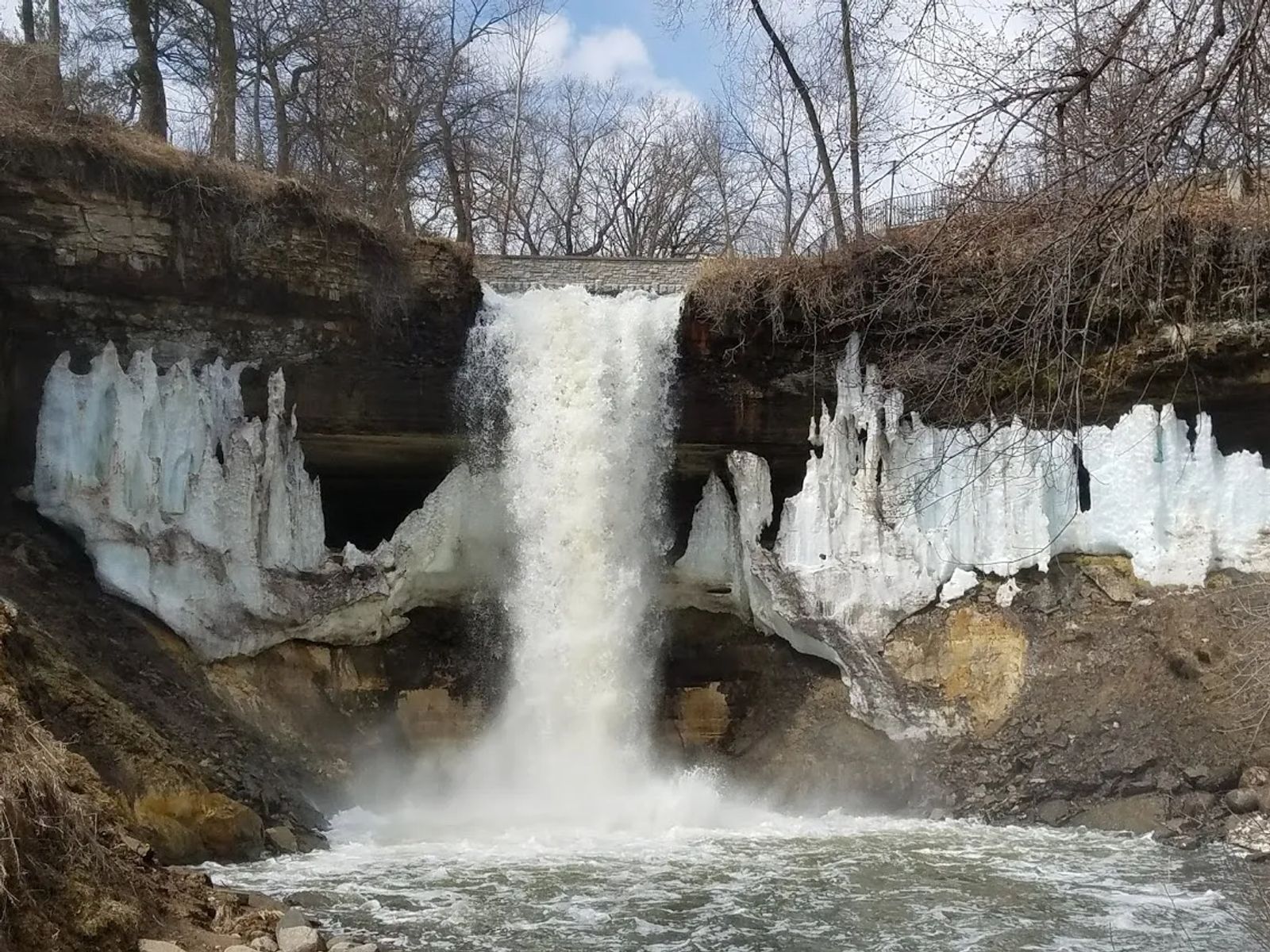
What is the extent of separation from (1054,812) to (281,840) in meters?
6.66

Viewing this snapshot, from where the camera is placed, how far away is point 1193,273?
1128cm

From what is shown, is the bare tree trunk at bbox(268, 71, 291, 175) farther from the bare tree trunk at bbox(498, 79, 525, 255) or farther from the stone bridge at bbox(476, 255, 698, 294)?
the bare tree trunk at bbox(498, 79, 525, 255)

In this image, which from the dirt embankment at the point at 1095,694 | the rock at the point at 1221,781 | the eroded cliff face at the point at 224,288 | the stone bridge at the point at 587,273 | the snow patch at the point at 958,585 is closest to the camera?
the rock at the point at 1221,781

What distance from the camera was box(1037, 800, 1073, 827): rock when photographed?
33.0 ft

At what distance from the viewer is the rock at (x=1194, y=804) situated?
31.3 ft

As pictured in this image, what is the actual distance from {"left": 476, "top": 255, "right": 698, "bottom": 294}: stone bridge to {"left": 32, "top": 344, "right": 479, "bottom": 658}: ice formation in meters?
3.30

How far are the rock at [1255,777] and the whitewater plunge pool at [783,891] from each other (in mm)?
1239

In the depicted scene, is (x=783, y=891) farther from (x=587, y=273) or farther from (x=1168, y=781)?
(x=587, y=273)

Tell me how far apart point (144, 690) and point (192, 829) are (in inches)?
71.0

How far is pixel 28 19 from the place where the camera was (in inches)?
617

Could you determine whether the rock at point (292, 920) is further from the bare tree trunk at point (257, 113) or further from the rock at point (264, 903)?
the bare tree trunk at point (257, 113)

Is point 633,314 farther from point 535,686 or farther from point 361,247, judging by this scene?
point 535,686

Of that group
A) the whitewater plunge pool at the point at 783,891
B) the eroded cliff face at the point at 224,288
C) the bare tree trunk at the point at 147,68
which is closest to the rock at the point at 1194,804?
the whitewater plunge pool at the point at 783,891

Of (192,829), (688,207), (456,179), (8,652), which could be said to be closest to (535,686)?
(192,829)
